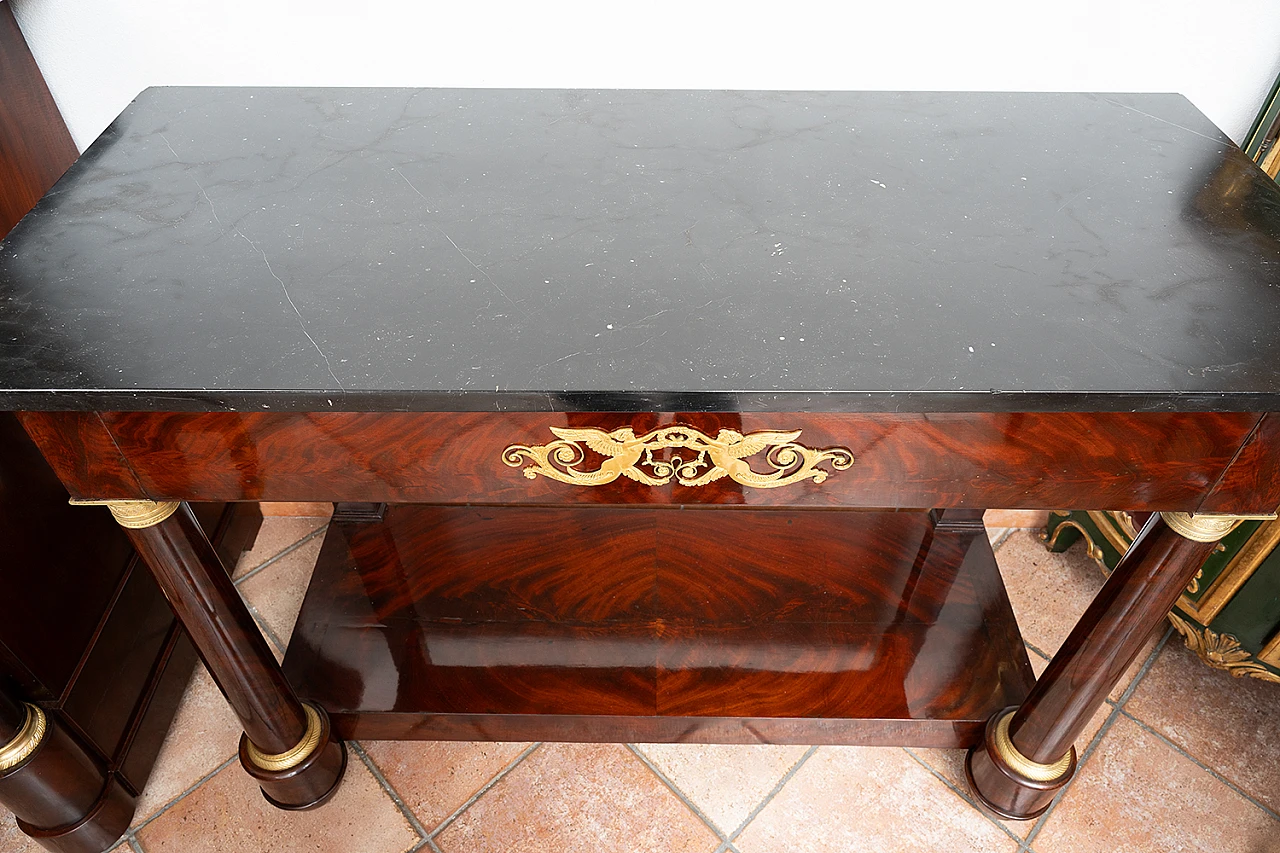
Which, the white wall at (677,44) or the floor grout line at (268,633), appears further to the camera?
the floor grout line at (268,633)

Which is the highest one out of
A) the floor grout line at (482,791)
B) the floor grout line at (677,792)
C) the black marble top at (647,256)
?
the black marble top at (647,256)

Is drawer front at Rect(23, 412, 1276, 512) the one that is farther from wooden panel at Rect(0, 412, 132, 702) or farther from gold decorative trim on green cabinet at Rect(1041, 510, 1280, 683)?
gold decorative trim on green cabinet at Rect(1041, 510, 1280, 683)

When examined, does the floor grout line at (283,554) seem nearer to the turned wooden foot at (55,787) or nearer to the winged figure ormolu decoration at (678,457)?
the turned wooden foot at (55,787)

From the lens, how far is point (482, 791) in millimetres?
1375

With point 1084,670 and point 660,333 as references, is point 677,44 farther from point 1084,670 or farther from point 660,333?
point 1084,670

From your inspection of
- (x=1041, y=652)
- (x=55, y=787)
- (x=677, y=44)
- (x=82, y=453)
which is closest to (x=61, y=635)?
(x=55, y=787)

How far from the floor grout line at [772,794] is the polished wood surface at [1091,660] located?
0.81 ft

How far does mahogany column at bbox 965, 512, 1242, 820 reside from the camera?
0.97 metres

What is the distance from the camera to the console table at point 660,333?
78 cm

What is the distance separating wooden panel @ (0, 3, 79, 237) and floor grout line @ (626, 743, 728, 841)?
3.98 ft

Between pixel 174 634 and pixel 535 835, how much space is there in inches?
26.8

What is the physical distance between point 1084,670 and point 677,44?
3.30ft

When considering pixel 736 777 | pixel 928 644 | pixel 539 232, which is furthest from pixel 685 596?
pixel 539 232

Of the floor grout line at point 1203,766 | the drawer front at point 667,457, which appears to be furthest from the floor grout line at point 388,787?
the floor grout line at point 1203,766
